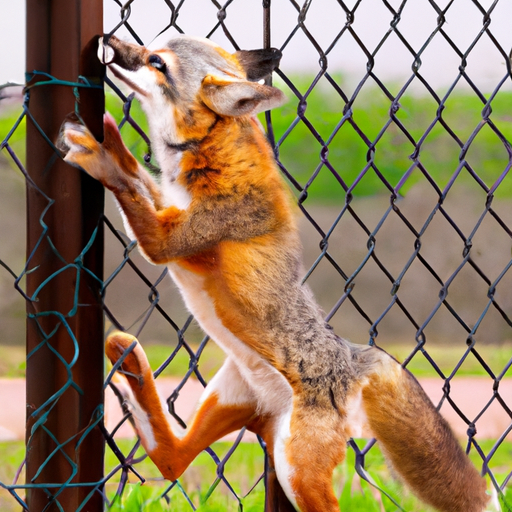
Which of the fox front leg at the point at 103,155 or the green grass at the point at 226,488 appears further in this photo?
the green grass at the point at 226,488

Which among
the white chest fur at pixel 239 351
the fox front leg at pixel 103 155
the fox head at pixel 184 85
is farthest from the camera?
the white chest fur at pixel 239 351

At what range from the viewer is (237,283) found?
1424mm

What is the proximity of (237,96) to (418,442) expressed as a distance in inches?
39.7

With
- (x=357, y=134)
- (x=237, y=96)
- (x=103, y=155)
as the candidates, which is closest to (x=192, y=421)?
(x=103, y=155)

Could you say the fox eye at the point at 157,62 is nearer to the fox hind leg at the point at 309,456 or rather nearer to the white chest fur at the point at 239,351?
the white chest fur at the point at 239,351

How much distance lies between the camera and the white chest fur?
1.46 meters

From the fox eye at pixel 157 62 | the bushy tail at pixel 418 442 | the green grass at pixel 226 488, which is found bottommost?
the green grass at pixel 226 488

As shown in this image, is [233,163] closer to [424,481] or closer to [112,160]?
[112,160]

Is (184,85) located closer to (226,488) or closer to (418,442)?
(418,442)

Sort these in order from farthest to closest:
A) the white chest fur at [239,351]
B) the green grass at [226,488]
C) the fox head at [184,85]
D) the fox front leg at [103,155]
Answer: the green grass at [226,488], the white chest fur at [239,351], the fox head at [184,85], the fox front leg at [103,155]

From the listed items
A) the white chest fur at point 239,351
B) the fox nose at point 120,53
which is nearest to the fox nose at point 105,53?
the fox nose at point 120,53

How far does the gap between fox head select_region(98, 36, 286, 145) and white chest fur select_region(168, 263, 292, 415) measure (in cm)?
34

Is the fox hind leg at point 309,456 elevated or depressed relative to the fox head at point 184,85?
depressed

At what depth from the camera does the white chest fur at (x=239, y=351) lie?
1457 millimetres
